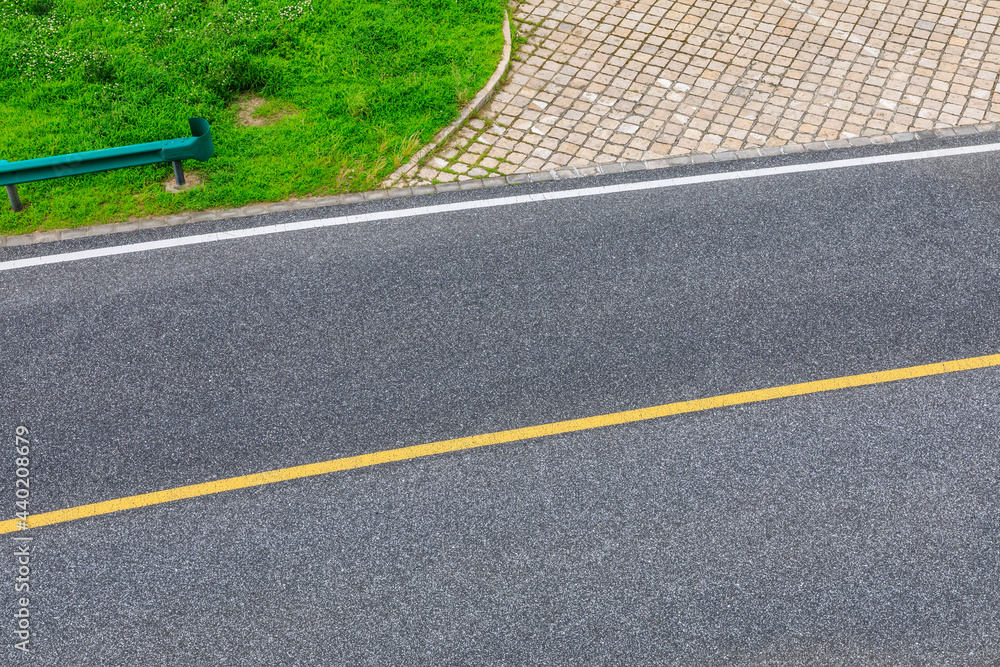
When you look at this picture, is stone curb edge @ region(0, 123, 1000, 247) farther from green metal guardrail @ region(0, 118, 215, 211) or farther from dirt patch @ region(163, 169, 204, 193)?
green metal guardrail @ region(0, 118, 215, 211)

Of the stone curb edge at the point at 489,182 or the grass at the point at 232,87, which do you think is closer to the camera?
the stone curb edge at the point at 489,182

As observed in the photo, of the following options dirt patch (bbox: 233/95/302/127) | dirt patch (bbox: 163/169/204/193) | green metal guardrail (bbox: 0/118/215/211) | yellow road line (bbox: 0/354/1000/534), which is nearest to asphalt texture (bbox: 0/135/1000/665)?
yellow road line (bbox: 0/354/1000/534)

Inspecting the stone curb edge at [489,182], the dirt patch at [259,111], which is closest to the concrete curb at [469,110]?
the stone curb edge at [489,182]

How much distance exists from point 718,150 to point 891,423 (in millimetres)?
3996

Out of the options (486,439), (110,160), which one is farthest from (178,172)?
(486,439)

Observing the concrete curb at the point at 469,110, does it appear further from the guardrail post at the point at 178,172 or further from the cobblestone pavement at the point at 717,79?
the guardrail post at the point at 178,172

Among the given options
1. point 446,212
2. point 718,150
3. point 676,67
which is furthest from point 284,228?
point 676,67

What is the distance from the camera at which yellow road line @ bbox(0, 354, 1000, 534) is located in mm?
6172

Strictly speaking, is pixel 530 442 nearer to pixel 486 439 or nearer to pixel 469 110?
pixel 486 439

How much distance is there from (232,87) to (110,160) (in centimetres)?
226

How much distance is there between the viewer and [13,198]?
8344 millimetres

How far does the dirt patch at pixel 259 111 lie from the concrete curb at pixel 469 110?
5.45ft

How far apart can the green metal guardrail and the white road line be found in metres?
0.83

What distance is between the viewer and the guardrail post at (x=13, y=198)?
8312 mm
